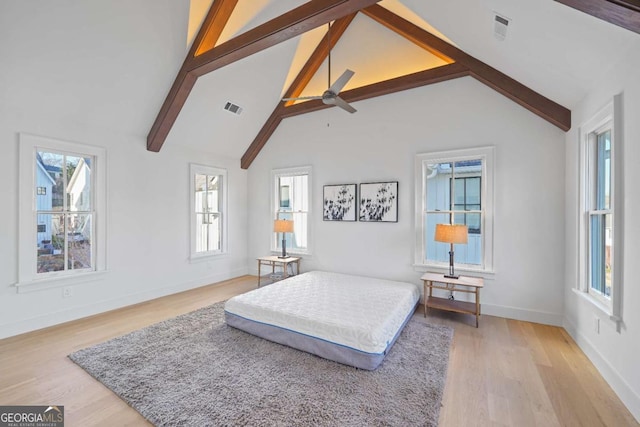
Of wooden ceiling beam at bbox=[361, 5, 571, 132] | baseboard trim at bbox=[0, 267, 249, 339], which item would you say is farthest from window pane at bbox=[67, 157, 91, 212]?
wooden ceiling beam at bbox=[361, 5, 571, 132]

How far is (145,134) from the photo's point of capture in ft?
14.5

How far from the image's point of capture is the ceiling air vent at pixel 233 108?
4754 millimetres

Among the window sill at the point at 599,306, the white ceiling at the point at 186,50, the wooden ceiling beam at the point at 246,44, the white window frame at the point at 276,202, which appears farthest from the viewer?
the white window frame at the point at 276,202

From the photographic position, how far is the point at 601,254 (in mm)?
2641

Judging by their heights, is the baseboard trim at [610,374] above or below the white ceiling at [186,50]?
below

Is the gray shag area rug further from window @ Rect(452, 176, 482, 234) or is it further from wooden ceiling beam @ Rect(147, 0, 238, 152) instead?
wooden ceiling beam @ Rect(147, 0, 238, 152)

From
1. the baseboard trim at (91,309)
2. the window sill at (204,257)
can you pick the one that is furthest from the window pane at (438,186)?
the baseboard trim at (91,309)

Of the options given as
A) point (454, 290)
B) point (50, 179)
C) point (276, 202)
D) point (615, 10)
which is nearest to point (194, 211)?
point (276, 202)

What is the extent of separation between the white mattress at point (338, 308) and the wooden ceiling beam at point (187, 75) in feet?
9.44

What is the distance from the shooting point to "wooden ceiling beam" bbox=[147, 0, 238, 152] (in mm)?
3597

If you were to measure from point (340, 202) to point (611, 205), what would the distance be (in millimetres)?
3324

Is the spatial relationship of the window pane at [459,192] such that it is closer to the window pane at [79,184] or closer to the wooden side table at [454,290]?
the wooden side table at [454,290]

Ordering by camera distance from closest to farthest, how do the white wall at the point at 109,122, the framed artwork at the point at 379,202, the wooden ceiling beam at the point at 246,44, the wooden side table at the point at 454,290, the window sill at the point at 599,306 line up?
the window sill at the point at 599,306 < the wooden ceiling beam at the point at 246,44 < the white wall at the point at 109,122 < the wooden side table at the point at 454,290 < the framed artwork at the point at 379,202

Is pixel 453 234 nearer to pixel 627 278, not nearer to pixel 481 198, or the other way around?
pixel 481 198
